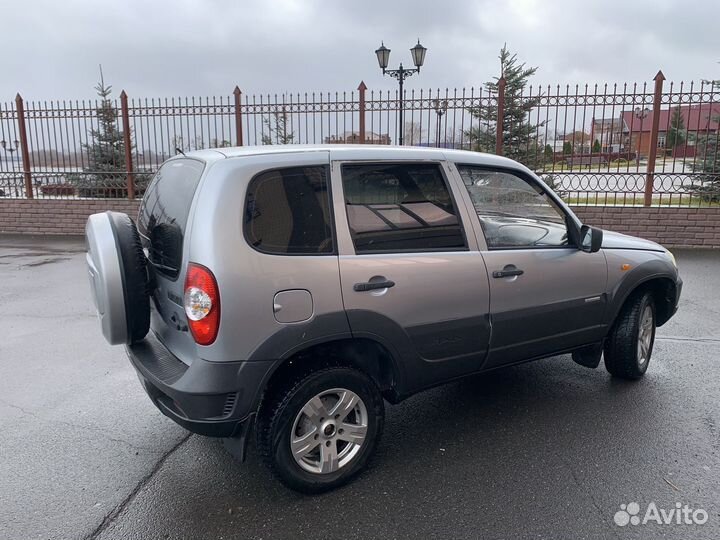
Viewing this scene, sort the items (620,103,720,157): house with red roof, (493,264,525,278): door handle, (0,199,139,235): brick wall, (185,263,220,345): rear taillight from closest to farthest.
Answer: (185,263,220,345): rear taillight < (493,264,525,278): door handle < (620,103,720,157): house with red roof < (0,199,139,235): brick wall

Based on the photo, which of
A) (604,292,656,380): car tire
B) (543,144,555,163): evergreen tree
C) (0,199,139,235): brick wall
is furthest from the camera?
(0,199,139,235): brick wall

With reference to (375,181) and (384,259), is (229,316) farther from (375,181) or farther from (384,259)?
(375,181)

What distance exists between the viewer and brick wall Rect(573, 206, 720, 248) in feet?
33.5

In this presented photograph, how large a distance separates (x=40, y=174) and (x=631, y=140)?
13.1 meters

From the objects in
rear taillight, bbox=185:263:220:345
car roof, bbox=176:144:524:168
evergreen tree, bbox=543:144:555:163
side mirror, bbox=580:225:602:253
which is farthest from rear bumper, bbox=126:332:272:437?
evergreen tree, bbox=543:144:555:163

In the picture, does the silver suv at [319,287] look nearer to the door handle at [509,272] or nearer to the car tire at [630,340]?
the door handle at [509,272]

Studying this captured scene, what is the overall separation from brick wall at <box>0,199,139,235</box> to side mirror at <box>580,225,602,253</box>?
1099 cm

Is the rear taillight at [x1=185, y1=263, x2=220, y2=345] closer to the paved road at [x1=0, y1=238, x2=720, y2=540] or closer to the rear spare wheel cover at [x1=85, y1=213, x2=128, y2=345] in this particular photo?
the rear spare wheel cover at [x1=85, y1=213, x2=128, y2=345]

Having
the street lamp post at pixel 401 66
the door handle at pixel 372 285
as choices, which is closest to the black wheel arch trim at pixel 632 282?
the door handle at pixel 372 285

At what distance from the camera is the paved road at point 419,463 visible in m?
2.62

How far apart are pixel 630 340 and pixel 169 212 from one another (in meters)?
3.45

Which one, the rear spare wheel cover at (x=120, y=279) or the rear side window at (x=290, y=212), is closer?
the rear side window at (x=290, y=212)

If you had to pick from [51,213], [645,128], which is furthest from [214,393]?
[51,213]

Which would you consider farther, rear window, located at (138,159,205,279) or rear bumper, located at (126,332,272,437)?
rear window, located at (138,159,205,279)
